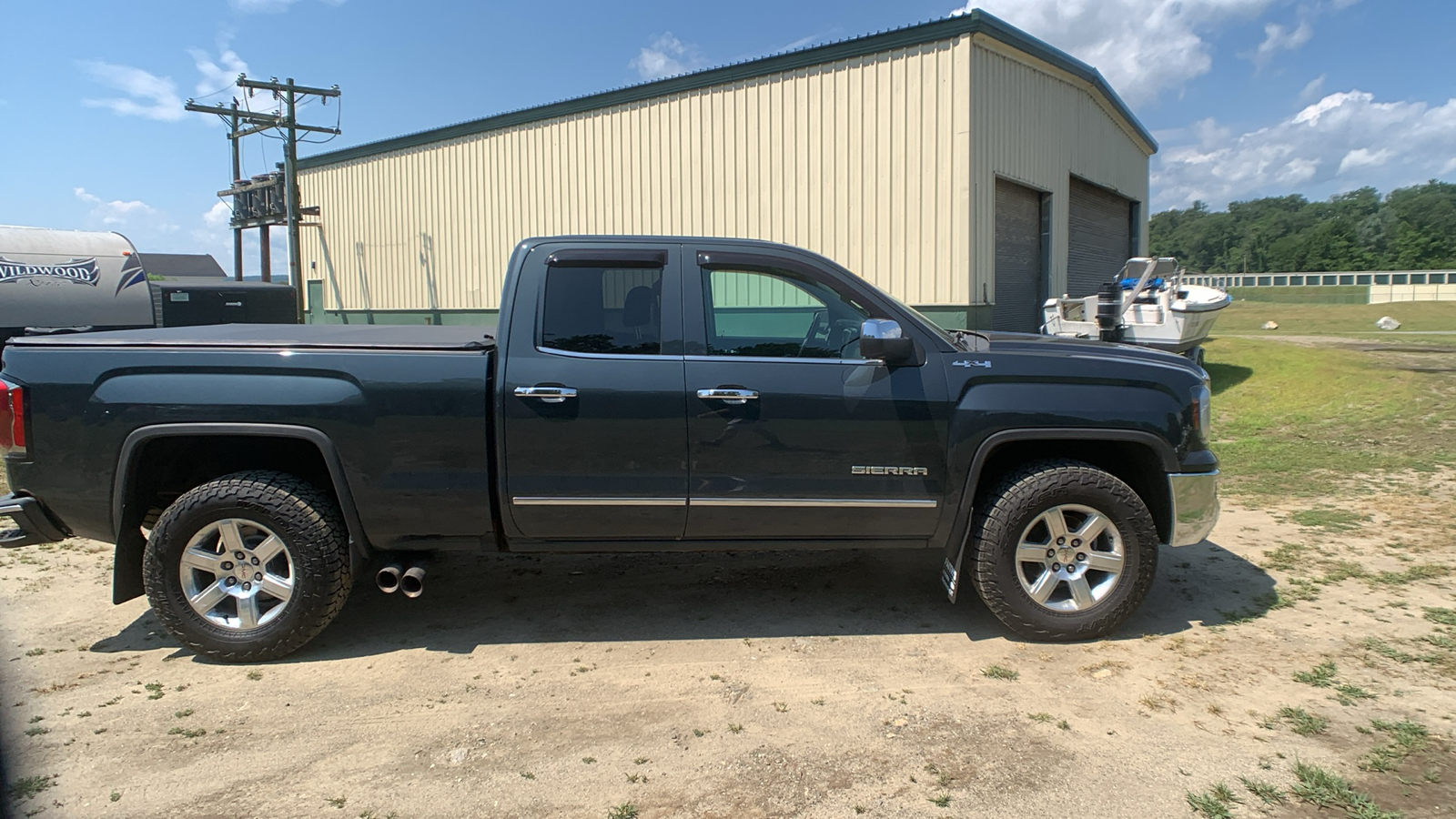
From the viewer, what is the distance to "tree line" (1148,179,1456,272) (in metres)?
83.8

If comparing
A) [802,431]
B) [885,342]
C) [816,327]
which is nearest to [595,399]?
[802,431]

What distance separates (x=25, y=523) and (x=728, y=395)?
323 cm

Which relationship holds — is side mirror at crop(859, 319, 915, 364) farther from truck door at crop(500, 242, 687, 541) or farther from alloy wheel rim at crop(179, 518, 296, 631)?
alloy wheel rim at crop(179, 518, 296, 631)

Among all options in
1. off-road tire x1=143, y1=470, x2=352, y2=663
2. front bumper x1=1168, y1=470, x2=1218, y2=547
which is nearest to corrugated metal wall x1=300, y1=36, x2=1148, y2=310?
front bumper x1=1168, y1=470, x2=1218, y2=547

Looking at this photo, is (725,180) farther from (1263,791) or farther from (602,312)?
(1263,791)

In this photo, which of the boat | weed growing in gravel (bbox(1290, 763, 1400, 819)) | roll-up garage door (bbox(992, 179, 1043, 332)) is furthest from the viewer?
roll-up garage door (bbox(992, 179, 1043, 332))

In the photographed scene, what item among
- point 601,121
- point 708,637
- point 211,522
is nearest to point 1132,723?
point 708,637

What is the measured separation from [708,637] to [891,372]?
157cm

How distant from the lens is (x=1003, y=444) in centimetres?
408

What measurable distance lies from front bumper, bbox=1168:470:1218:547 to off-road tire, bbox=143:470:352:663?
3.93m

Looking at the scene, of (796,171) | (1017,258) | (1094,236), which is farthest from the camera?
(1094,236)

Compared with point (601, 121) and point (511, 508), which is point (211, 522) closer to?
point (511, 508)

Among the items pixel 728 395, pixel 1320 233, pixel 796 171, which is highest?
pixel 1320 233

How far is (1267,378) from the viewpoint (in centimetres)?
1373
